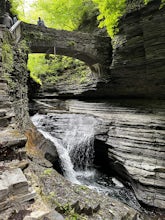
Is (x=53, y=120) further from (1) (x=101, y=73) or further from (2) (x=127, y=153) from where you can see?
(2) (x=127, y=153)

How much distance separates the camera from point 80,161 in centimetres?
984

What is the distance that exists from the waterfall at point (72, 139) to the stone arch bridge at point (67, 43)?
3.65 m

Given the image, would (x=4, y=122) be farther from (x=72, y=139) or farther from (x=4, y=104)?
(x=72, y=139)

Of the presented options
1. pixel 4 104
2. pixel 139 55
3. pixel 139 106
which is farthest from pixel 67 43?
pixel 4 104

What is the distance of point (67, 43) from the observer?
11.0 metres

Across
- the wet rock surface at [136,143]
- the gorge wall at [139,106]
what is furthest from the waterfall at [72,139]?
the gorge wall at [139,106]

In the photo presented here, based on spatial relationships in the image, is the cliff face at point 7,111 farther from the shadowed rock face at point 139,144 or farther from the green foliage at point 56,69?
the green foliage at point 56,69

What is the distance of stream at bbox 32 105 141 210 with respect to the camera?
27.7 ft

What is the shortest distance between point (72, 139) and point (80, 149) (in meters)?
0.73

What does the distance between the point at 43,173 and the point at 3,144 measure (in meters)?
2.69

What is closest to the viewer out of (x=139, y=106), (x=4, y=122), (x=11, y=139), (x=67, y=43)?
(x=11, y=139)

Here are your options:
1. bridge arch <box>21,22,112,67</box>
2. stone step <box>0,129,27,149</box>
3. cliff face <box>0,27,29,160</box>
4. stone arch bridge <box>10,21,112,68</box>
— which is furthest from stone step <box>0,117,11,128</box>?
bridge arch <box>21,22,112,67</box>

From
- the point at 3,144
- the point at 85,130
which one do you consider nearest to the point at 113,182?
the point at 85,130

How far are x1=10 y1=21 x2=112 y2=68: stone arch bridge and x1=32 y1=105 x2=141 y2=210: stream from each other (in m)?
3.63
